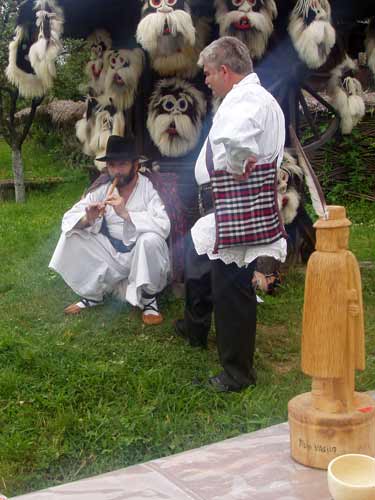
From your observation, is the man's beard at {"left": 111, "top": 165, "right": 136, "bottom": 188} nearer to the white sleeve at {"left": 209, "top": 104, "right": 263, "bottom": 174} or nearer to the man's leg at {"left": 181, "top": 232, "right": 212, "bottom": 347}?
the man's leg at {"left": 181, "top": 232, "right": 212, "bottom": 347}

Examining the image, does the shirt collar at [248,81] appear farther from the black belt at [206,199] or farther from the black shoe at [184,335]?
the black shoe at [184,335]

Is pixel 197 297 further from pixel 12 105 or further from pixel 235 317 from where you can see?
pixel 12 105

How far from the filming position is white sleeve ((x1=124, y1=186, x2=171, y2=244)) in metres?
4.79

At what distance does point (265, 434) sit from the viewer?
3.02m

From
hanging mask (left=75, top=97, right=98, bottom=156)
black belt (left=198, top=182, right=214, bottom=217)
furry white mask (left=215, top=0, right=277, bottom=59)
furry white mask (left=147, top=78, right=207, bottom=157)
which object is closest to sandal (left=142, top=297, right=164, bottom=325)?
black belt (left=198, top=182, right=214, bottom=217)

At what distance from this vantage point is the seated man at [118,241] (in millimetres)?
4781

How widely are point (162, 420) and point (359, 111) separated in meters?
3.33

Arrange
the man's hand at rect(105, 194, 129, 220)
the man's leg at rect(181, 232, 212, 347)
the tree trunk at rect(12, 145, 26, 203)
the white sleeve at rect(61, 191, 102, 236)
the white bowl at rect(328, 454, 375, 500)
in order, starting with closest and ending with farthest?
the white bowl at rect(328, 454, 375, 500)
the man's leg at rect(181, 232, 212, 347)
the man's hand at rect(105, 194, 129, 220)
the white sleeve at rect(61, 191, 102, 236)
the tree trunk at rect(12, 145, 26, 203)

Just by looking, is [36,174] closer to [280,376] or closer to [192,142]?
[192,142]

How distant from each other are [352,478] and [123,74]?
12.6 feet

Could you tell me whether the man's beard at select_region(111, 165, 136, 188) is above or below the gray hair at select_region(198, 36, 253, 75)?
below

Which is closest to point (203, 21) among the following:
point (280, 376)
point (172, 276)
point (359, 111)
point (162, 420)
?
point (359, 111)

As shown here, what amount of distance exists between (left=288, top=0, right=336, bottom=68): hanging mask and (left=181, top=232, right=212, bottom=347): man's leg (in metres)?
1.52

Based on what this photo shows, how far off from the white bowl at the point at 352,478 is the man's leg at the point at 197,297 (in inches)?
71.1
